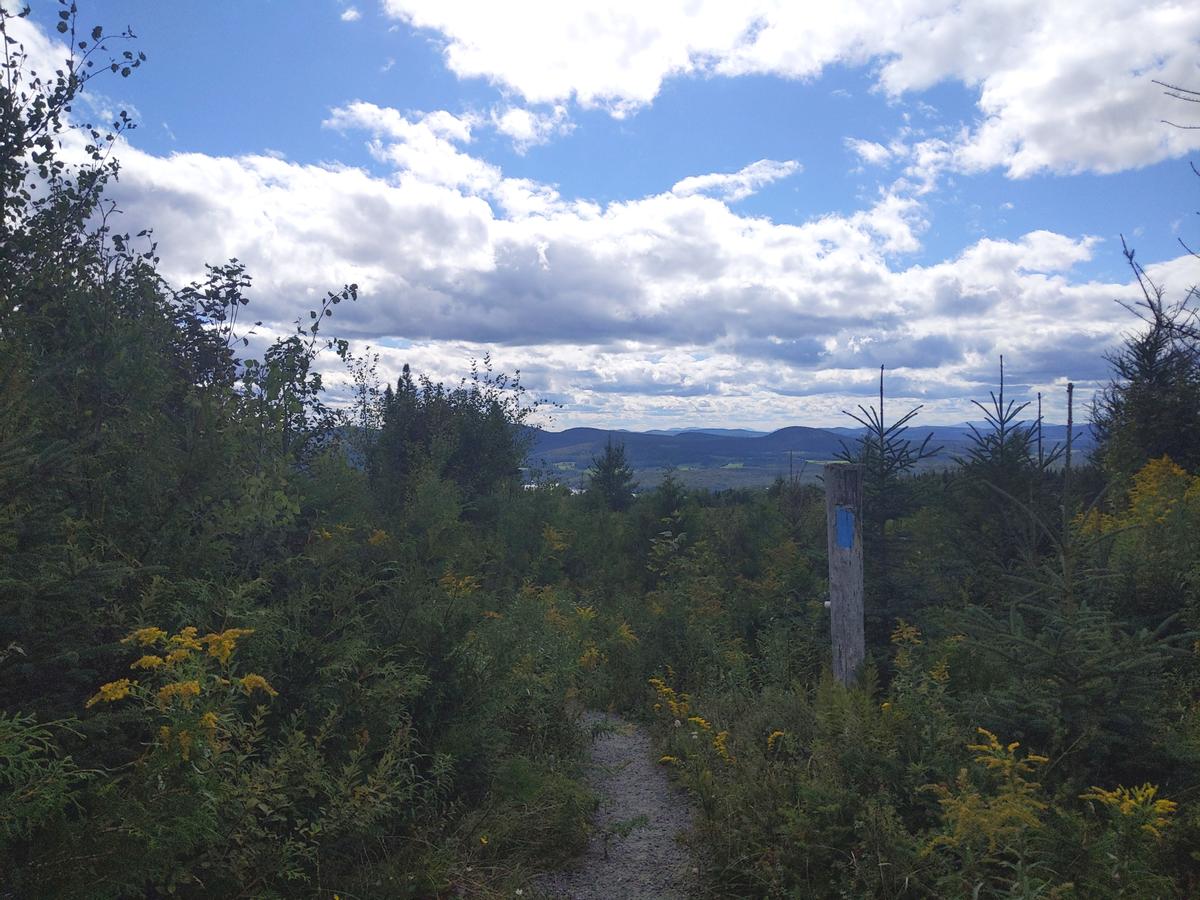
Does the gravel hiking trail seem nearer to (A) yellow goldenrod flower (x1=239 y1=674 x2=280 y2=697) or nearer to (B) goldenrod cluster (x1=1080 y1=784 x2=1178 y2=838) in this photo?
Result: (A) yellow goldenrod flower (x1=239 y1=674 x2=280 y2=697)

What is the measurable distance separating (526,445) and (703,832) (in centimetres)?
1504

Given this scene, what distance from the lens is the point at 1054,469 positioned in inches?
376

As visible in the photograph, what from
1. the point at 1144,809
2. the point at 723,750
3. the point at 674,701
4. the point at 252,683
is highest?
the point at 252,683

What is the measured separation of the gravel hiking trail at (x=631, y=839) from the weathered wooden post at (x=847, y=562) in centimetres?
186

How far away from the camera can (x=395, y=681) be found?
454 cm

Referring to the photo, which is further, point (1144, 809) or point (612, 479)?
point (612, 479)

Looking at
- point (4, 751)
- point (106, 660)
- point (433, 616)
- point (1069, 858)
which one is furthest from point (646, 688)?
point (4, 751)

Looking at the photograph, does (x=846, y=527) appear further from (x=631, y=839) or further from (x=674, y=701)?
(x=631, y=839)

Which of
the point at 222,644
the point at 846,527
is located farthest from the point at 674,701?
the point at 222,644

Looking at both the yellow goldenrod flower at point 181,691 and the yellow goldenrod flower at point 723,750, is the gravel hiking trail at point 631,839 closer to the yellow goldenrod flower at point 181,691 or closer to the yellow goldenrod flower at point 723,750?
the yellow goldenrod flower at point 723,750

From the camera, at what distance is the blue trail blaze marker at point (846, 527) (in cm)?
644

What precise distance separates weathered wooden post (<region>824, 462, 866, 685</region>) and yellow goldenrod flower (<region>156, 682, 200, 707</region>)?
16.5 feet

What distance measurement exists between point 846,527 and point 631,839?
301 cm

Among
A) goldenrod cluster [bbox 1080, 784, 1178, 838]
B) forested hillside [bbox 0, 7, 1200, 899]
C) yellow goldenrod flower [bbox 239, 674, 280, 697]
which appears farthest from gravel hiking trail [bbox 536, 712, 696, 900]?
goldenrod cluster [bbox 1080, 784, 1178, 838]
